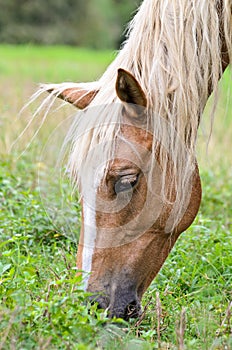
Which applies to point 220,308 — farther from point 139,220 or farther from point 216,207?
point 216,207

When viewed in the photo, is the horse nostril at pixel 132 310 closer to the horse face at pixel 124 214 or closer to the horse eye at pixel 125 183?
the horse face at pixel 124 214

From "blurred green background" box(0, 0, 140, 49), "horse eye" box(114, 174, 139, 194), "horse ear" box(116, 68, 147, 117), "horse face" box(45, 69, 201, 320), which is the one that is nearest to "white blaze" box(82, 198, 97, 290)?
"horse face" box(45, 69, 201, 320)

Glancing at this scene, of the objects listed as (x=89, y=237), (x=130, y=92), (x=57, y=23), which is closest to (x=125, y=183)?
(x=89, y=237)

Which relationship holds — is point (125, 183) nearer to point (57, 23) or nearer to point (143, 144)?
point (143, 144)

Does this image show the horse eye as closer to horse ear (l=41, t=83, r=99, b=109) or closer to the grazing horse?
the grazing horse

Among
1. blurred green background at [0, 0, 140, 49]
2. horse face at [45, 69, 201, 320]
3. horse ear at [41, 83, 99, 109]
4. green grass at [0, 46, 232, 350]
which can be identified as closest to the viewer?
green grass at [0, 46, 232, 350]

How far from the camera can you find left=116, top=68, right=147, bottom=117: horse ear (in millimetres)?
2738

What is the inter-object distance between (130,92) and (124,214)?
0.53 meters

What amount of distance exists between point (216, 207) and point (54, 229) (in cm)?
163

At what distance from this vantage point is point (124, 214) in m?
2.90

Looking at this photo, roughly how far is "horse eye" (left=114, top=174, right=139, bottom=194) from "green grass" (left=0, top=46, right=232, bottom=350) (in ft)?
1.37

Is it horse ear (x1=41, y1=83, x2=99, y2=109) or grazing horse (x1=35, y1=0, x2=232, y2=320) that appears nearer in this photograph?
grazing horse (x1=35, y1=0, x2=232, y2=320)

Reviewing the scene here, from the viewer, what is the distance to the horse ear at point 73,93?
312 centimetres

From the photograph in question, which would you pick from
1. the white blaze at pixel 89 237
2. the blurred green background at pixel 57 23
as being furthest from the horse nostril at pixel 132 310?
the blurred green background at pixel 57 23
